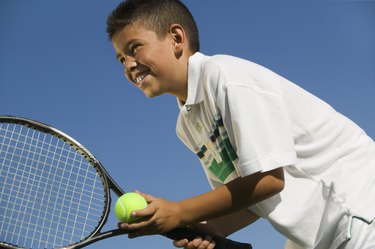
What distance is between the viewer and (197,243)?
3.61 meters

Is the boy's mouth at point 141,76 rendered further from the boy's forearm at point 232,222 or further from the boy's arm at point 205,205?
the boy's forearm at point 232,222

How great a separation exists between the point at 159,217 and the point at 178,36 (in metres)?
1.37

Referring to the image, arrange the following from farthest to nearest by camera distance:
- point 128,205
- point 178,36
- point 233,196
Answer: point 178,36, point 128,205, point 233,196

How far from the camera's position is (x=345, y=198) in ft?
10.1

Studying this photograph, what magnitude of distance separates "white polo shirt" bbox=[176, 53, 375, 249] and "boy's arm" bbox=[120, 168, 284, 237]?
137mm

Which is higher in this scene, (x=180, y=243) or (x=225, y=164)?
(x=225, y=164)

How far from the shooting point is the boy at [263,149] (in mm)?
3039

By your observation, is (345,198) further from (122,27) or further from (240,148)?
(122,27)

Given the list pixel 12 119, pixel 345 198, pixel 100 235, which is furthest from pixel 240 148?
pixel 12 119

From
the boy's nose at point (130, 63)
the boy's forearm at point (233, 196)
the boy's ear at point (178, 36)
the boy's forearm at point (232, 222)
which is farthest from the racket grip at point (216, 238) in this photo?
the boy's ear at point (178, 36)

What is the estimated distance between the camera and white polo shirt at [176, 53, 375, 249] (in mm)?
3035

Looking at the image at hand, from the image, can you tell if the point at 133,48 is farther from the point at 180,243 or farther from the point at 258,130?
the point at 180,243

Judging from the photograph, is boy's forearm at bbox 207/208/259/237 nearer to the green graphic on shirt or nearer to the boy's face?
the green graphic on shirt

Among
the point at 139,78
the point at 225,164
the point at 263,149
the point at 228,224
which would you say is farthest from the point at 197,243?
the point at 139,78
